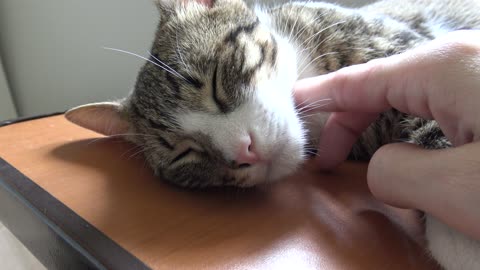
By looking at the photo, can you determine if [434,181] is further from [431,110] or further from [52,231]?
[52,231]

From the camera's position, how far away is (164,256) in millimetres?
524

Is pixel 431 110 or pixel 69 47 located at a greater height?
pixel 431 110

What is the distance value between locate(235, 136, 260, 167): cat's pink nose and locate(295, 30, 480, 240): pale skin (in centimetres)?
15

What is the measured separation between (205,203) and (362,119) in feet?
1.00

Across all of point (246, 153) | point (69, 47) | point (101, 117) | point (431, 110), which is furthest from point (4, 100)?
point (431, 110)

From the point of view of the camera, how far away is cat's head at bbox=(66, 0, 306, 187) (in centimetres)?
68

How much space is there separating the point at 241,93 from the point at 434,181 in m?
0.35

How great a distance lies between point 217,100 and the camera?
0.73m

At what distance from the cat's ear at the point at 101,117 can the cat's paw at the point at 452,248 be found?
0.71 metres

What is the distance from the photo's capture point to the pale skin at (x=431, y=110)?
1.41ft

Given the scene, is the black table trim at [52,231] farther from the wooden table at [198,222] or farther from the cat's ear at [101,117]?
the cat's ear at [101,117]

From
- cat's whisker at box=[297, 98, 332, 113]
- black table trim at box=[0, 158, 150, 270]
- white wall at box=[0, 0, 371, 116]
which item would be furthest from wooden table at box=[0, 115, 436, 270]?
white wall at box=[0, 0, 371, 116]

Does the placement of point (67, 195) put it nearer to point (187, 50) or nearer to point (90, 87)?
point (187, 50)

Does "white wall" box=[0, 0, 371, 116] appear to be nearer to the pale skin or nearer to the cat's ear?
the cat's ear
